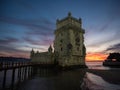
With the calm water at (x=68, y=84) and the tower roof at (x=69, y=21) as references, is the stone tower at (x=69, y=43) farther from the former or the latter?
the calm water at (x=68, y=84)

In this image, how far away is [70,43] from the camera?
4900 cm

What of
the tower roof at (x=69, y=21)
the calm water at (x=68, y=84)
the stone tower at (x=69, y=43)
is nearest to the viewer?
the calm water at (x=68, y=84)

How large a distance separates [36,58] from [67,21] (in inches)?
976

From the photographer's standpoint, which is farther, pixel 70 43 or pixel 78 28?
pixel 78 28

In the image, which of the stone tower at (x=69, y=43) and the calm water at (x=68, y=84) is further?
the stone tower at (x=69, y=43)

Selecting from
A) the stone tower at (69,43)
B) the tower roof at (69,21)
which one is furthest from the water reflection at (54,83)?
the tower roof at (69,21)

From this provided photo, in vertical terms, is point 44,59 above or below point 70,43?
below

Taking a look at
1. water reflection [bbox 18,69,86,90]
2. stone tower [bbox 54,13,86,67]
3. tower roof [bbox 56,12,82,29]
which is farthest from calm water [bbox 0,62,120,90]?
tower roof [bbox 56,12,82,29]

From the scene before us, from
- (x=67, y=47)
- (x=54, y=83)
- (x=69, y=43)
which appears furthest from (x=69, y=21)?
(x=54, y=83)

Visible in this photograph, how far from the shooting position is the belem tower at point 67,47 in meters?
48.4

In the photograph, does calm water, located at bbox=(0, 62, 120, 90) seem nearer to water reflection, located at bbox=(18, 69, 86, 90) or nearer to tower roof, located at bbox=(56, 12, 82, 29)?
water reflection, located at bbox=(18, 69, 86, 90)

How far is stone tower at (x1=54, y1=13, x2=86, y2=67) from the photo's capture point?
48.3m

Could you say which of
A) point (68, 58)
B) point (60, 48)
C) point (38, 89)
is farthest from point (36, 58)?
point (38, 89)

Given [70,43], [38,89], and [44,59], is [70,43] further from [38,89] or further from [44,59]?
[38,89]
